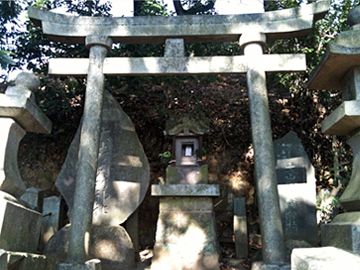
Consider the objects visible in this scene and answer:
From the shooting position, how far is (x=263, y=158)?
154 inches

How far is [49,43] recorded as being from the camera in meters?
6.67

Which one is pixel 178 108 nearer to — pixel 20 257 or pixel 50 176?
pixel 50 176

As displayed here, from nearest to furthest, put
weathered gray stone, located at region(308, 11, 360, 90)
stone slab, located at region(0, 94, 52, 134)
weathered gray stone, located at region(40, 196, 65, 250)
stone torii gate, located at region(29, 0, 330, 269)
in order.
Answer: weathered gray stone, located at region(308, 11, 360, 90) → stone slab, located at region(0, 94, 52, 134) → stone torii gate, located at region(29, 0, 330, 269) → weathered gray stone, located at region(40, 196, 65, 250)

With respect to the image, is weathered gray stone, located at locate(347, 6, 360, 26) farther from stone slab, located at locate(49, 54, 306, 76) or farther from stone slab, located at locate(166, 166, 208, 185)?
stone slab, located at locate(166, 166, 208, 185)

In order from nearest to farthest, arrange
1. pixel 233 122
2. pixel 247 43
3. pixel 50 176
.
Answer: pixel 247 43 < pixel 50 176 < pixel 233 122

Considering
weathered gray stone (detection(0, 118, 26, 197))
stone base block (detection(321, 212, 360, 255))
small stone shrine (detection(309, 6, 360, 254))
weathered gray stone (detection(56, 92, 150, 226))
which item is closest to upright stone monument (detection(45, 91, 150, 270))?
weathered gray stone (detection(56, 92, 150, 226))

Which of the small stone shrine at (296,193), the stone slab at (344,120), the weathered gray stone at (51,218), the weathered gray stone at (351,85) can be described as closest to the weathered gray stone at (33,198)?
the weathered gray stone at (51,218)

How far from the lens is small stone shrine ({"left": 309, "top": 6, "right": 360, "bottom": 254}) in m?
2.92

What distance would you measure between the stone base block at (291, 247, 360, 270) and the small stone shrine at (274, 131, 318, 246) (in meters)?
3.79

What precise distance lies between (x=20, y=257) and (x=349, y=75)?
356 centimetres

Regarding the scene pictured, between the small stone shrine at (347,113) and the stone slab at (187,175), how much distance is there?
80.3 inches

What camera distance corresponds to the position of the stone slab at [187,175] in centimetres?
510

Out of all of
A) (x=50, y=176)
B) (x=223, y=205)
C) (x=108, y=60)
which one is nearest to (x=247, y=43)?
(x=108, y=60)

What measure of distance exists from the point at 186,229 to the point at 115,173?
1486mm
